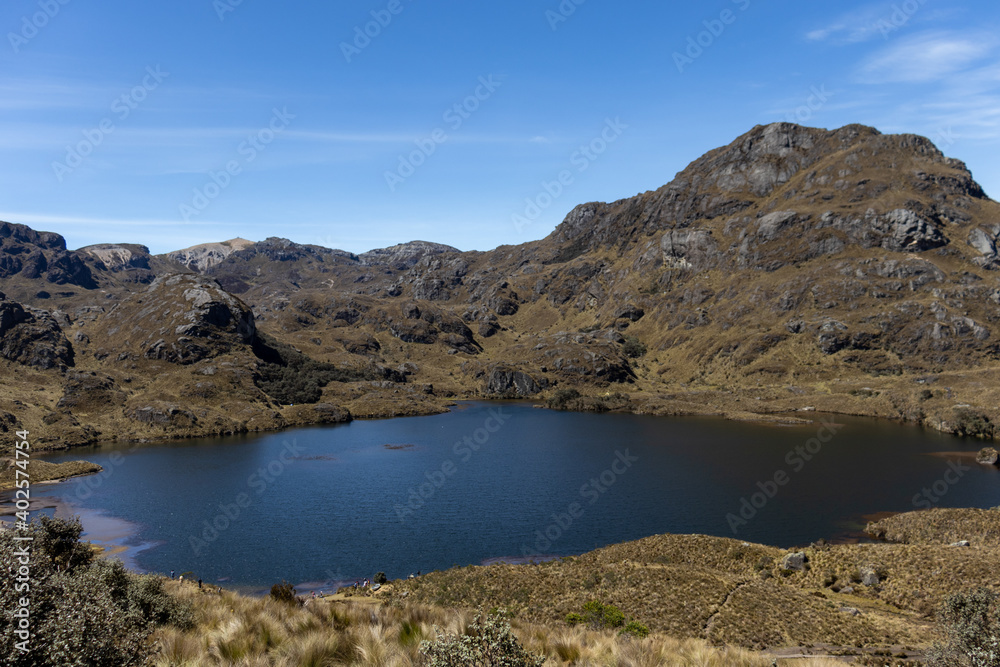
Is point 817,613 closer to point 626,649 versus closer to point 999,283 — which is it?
point 626,649

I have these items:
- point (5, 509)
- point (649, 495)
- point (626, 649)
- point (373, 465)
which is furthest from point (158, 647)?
point (373, 465)

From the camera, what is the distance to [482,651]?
8742mm

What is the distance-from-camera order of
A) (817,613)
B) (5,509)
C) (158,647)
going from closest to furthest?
(158,647) < (817,613) < (5,509)

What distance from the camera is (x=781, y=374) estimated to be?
Result: 17938cm

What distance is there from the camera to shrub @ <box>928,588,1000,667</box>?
12.9m

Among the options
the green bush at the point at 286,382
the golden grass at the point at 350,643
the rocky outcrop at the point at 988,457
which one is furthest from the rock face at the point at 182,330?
the rocky outcrop at the point at 988,457

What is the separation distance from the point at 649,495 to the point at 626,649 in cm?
7185

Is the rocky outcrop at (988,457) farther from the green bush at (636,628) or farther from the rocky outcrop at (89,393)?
the rocky outcrop at (89,393)
